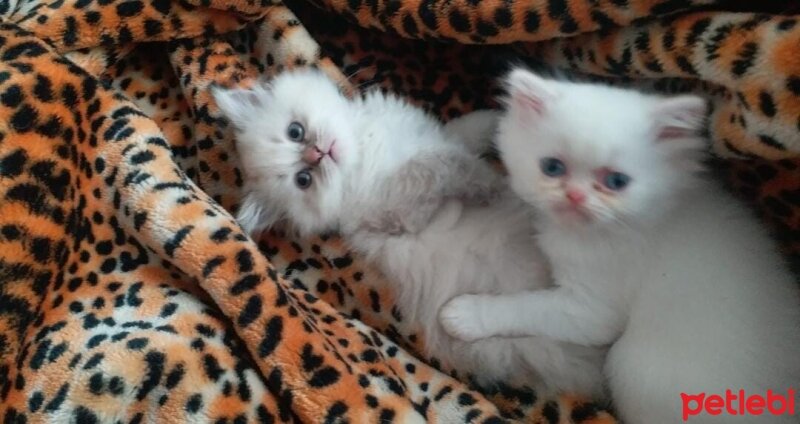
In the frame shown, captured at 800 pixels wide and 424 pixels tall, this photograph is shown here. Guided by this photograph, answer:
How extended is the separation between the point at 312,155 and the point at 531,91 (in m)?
0.47

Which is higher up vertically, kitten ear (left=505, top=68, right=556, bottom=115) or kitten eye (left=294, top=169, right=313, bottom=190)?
kitten ear (left=505, top=68, right=556, bottom=115)

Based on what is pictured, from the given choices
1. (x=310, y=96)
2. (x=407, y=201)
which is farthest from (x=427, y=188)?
(x=310, y=96)

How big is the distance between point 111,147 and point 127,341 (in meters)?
0.40

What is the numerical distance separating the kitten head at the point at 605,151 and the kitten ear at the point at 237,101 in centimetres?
58

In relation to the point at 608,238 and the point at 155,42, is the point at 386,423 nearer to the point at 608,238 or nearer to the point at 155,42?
the point at 608,238

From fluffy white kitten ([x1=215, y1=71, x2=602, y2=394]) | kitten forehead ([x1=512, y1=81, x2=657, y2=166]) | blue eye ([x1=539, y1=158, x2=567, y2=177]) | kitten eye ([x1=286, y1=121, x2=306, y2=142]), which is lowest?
fluffy white kitten ([x1=215, y1=71, x2=602, y2=394])

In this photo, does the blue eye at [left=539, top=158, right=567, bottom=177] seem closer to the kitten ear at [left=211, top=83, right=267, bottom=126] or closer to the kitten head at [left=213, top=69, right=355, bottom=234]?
the kitten head at [left=213, top=69, right=355, bottom=234]

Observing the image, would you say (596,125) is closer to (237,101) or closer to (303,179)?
(303,179)

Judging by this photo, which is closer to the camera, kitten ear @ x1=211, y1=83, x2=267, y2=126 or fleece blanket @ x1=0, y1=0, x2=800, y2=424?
fleece blanket @ x1=0, y1=0, x2=800, y2=424

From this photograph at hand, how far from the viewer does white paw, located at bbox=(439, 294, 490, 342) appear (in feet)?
4.09

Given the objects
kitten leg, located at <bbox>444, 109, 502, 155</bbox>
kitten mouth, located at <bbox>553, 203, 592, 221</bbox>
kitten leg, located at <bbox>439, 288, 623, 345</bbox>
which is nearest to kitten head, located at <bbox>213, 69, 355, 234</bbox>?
kitten leg, located at <bbox>444, 109, 502, 155</bbox>

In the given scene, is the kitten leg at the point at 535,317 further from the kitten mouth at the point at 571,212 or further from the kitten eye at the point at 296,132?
the kitten eye at the point at 296,132

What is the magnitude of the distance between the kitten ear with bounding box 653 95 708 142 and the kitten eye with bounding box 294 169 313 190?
0.68m

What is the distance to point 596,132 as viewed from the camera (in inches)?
43.0
